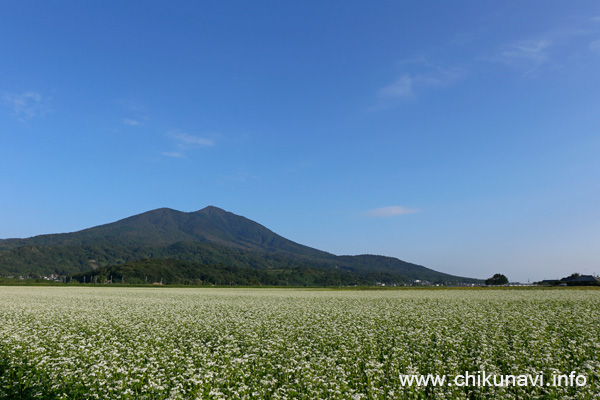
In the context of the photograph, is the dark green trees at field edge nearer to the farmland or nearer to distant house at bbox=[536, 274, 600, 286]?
distant house at bbox=[536, 274, 600, 286]

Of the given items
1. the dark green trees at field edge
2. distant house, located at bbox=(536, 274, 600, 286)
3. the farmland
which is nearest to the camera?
the farmland

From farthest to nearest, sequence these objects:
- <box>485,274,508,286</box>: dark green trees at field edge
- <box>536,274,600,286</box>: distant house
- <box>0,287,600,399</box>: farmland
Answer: <box>485,274,508,286</box>: dark green trees at field edge, <box>536,274,600,286</box>: distant house, <box>0,287,600,399</box>: farmland

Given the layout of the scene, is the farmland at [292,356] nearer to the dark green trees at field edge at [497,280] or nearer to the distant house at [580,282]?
the distant house at [580,282]

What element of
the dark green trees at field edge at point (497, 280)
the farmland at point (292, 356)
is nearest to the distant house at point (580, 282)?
the dark green trees at field edge at point (497, 280)

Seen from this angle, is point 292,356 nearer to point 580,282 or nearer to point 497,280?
point 580,282

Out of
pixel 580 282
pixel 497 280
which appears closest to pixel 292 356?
pixel 580 282

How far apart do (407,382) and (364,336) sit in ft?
21.5

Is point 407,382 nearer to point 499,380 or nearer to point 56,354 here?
point 499,380

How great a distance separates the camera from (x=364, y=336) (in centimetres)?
1861

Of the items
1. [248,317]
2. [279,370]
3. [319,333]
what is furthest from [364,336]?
[248,317]

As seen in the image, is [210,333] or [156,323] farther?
[156,323]

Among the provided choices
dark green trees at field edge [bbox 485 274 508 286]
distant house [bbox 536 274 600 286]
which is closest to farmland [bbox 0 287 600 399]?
distant house [bbox 536 274 600 286]

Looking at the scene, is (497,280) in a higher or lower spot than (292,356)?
lower

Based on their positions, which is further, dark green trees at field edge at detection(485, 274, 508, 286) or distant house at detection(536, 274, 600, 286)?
dark green trees at field edge at detection(485, 274, 508, 286)
